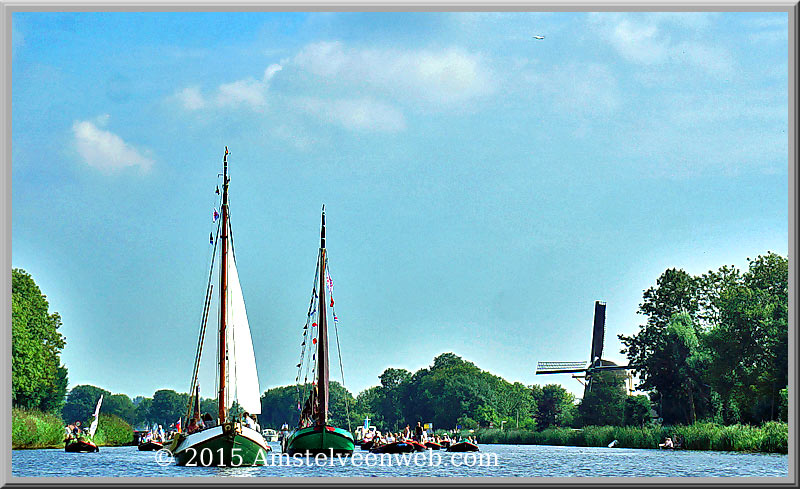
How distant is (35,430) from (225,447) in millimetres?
20684

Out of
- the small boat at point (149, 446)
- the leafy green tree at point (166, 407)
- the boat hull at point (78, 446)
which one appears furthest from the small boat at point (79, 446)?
the leafy green tree at point (166, 407)

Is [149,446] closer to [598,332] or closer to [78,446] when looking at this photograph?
[78,446]

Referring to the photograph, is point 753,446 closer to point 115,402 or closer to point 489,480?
point 489,480

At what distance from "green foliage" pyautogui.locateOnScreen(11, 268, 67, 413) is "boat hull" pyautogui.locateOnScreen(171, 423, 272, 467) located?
16998 millimetres

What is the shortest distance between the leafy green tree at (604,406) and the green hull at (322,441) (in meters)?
25.1

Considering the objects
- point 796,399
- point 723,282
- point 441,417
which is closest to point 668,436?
point 723,282

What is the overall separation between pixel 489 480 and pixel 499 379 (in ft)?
289

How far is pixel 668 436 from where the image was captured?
46.3 meters

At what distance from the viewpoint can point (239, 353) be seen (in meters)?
29.4

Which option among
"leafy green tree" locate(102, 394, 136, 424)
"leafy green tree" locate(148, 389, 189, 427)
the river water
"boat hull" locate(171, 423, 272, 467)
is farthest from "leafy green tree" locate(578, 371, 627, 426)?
"leafy green tree" locate(102, 394, 136, 424)

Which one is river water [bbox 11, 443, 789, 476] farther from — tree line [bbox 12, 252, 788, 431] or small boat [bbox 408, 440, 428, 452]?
small boat [bbox 408, 440, 428, 452]

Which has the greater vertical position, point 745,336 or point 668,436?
point 745,336

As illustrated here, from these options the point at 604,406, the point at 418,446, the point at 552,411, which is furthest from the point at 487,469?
the point at 552,411

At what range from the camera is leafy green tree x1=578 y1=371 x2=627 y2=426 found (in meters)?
58.7
